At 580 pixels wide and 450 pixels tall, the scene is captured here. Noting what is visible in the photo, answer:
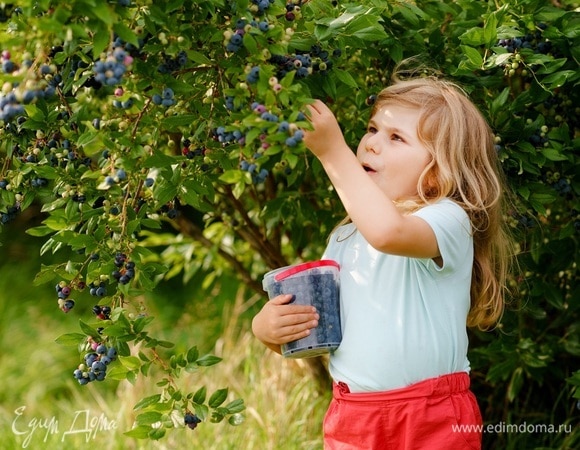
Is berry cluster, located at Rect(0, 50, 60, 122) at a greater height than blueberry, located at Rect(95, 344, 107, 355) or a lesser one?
greater

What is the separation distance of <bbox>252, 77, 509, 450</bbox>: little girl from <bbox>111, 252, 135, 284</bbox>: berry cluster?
38 cm

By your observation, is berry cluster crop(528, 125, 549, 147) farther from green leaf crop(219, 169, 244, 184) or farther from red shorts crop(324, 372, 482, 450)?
green leaf crop(219, 169, 244, 184)

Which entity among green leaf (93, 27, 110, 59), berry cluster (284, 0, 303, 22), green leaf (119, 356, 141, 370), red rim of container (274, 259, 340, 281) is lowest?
green leaf (119, 356, 141, 370)

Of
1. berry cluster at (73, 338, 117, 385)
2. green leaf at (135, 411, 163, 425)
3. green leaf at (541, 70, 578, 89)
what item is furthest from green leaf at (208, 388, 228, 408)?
green leaf at (541, 70, 578, 89)

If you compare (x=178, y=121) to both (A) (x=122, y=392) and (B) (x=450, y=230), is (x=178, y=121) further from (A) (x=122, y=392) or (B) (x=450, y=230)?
(A) (x=122, y=392)

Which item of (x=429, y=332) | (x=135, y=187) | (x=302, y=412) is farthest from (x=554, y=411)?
(x=135, y=187)

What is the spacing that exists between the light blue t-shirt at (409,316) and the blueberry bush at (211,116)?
0.40 m

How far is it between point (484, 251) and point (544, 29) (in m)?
0.70

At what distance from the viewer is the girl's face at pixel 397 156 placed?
90.0 inches

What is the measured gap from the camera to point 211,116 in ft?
7.25

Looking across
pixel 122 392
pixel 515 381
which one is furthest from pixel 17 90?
pixel 122 392

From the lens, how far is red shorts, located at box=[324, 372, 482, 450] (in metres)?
2.16

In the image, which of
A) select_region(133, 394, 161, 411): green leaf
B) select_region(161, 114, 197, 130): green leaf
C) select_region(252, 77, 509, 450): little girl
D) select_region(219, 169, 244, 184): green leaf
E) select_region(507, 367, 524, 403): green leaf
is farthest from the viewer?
select_region(507, 367, 524, 403): green leaf

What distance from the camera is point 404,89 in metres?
2.42
